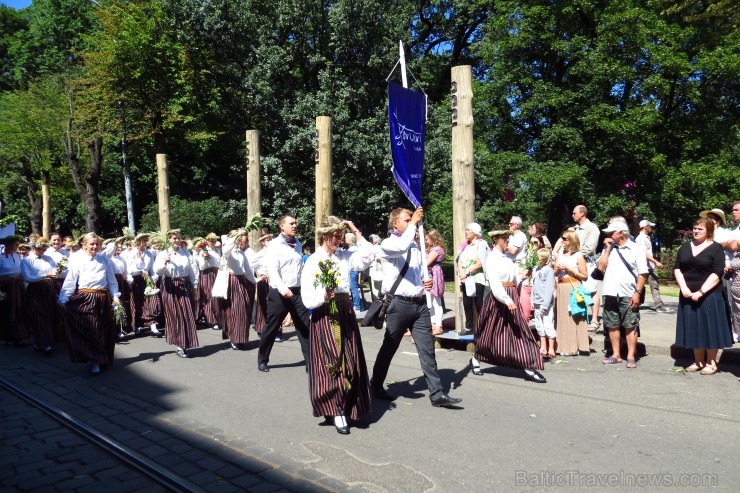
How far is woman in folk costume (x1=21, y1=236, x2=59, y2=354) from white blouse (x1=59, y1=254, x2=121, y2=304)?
8.00 feet

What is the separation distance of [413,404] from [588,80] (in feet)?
53.5

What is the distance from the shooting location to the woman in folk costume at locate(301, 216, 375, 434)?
5.65 m

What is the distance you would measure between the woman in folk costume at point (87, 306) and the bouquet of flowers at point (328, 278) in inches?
168

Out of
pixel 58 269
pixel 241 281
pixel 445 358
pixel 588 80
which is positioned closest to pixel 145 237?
pixel 58 269

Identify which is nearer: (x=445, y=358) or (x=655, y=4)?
(x=445, y=358)

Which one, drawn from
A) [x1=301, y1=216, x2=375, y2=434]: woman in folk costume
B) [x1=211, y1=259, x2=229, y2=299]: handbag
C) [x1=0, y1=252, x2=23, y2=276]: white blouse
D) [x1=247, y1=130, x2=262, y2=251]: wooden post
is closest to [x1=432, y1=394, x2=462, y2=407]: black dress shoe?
[x1=301, y1=216, x2=375, y2=434]: woman in folk costume

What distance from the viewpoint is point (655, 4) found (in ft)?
61.1

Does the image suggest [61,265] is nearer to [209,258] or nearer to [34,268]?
[34,268]

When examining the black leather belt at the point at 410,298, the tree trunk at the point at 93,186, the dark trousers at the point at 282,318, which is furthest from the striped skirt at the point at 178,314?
the tree trunk at the point at 93,186

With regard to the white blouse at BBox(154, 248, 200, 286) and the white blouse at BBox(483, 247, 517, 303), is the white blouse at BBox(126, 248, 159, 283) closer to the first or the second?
the white blouse at BBox(154, 248, 200, 286)

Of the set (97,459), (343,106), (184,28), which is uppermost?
(184,28)

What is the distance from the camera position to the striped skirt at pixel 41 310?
1045 cm

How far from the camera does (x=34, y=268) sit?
10930 millimetres

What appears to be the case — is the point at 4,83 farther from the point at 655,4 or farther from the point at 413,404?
the point at 413,404
